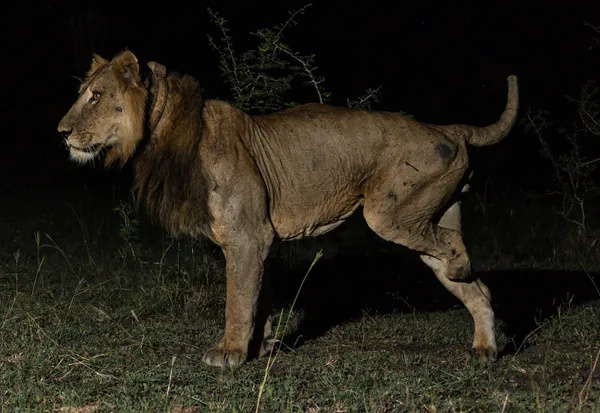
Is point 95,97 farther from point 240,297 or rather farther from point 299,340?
point 299,340

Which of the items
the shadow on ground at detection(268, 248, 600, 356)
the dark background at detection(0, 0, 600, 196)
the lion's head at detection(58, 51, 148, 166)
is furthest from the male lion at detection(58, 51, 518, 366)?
the dark background at detection(0, 0, 600, 196)

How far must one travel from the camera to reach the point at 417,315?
6.02 metres

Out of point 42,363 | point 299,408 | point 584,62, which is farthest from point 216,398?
point 584,62

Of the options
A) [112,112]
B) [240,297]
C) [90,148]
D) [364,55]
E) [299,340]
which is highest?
[112,112]

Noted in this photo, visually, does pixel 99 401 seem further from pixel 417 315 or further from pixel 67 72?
pixel 67 72

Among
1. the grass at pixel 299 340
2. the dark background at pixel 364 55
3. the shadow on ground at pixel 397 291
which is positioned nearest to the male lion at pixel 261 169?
the grass at pixel 299 340

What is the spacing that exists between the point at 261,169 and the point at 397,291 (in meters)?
1.80

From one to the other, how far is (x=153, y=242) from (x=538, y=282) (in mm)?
3169

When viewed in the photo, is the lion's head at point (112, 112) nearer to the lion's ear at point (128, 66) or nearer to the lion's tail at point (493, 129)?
the lion's ear at point (128, 66)

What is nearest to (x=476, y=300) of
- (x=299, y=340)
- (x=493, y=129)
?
(x=493, y=129)

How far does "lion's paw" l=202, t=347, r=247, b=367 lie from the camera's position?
15.5ft

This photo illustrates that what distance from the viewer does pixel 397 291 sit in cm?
645

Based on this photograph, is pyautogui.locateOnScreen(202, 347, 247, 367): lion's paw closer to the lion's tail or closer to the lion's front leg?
the lion's front leg

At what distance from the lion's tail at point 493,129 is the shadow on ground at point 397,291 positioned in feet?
3.56
